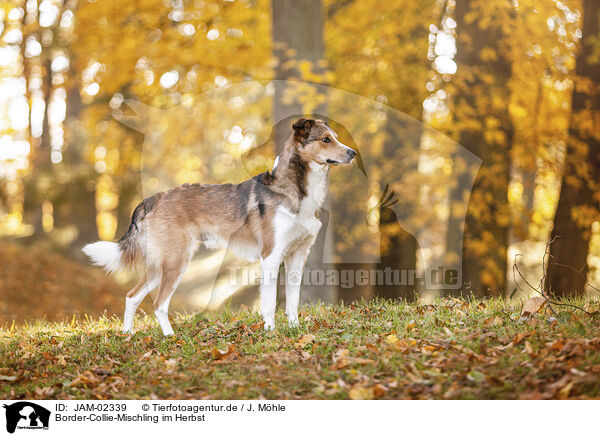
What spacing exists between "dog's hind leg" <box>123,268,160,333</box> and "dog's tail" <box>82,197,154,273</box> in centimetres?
26

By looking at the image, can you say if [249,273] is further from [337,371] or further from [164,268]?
[337,371]

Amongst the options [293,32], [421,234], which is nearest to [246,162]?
[293,32]

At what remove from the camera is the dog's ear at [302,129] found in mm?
5391

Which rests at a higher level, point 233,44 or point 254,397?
point 233,44

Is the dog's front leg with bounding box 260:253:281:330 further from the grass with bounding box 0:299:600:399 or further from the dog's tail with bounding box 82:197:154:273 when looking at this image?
the dog's tail with bounding box 82:197:154:273

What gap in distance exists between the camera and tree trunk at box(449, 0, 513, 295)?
9.02 metres

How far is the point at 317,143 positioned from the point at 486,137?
189 inches

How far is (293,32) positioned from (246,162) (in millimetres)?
2120

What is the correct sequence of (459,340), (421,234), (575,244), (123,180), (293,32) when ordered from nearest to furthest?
(459,340) < (293,32) < (575,244) < (421,234) < (123,180)

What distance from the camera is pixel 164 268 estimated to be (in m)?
5.78

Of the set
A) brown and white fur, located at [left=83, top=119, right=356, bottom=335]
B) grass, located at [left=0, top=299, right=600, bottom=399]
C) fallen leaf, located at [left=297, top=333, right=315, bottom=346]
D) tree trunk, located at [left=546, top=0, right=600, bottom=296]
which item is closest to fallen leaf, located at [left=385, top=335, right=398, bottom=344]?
grass, located at [left=0, top=299, right=600, bottom=399]
